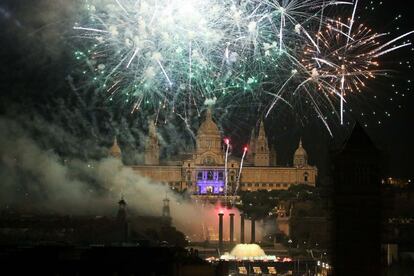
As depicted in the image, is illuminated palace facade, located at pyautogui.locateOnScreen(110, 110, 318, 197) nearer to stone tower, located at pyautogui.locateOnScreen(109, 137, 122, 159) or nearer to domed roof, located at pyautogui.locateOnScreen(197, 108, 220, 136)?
domed roof, located at pyautogui.locateOnScreen(197, 108, 220, 136)

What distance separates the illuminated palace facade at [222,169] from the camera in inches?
6614

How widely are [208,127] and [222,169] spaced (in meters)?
7.25

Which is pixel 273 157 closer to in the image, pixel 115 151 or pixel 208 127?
pixel 208 127

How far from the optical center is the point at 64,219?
102 metres

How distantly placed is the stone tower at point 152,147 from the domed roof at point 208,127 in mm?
8121

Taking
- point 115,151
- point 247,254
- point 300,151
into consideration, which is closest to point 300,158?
point 300,151

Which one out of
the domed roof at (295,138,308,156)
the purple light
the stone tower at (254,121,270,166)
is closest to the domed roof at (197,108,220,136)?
the purple light

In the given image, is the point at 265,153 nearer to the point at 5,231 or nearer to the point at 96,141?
the point at 96,141

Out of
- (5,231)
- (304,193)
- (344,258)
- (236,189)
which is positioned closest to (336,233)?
(344,258)

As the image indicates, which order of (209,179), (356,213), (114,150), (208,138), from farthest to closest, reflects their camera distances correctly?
(209,179) → (208,138) → (114,150) → (356,213)

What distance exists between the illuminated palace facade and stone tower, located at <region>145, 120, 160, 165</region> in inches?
295

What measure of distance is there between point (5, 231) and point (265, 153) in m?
93.3

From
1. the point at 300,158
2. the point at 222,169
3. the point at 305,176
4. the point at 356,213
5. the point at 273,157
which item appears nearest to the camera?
the point at 356,213

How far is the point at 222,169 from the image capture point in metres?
170
